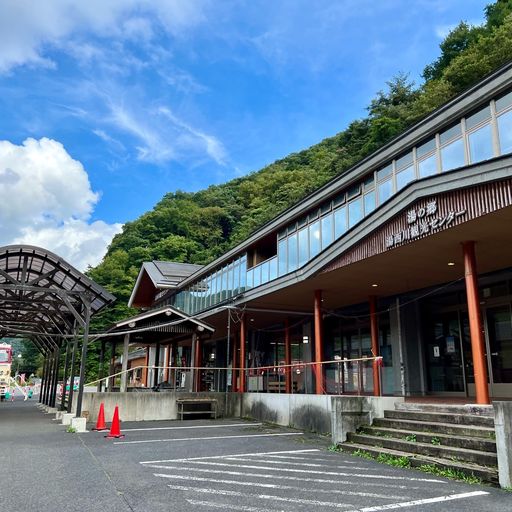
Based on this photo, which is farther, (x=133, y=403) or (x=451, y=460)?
(x=133, y=403)

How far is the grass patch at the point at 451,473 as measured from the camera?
6.15 m

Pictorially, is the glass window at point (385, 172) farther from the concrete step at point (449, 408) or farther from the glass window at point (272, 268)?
the concrete step at point (449, 408)

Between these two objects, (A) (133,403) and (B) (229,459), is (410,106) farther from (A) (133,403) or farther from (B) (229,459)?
(B) (229,459)

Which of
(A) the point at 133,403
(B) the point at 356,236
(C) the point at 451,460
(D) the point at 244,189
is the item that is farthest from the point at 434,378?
(D) the point at 244,189

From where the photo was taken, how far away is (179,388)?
802 inches

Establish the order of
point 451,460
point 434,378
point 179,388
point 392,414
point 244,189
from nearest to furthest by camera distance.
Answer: point 451,460, point 392,414, point 434,378, point 179,388, point 244,189

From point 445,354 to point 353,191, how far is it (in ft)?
18.4

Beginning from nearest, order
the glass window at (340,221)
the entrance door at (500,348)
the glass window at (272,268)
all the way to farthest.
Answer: the entrance door at (500,348) < the glass window at (340,221) < the glass window at (272,268)

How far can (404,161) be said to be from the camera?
12.8 m

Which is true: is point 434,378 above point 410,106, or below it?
below

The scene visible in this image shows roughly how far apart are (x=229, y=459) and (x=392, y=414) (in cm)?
359

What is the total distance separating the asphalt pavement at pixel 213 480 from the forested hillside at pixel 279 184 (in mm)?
27734

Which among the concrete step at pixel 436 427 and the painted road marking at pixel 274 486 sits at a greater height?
the concrete step at pixel 436 427

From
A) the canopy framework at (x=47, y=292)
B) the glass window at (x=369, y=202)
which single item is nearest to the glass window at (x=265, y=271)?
the glass window at (x=369, y=202)
